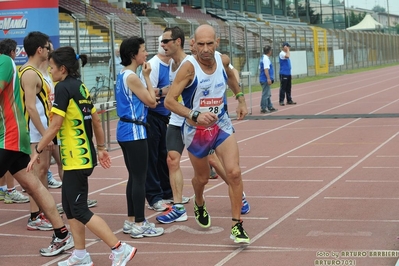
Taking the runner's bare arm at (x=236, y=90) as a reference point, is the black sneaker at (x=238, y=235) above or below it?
below

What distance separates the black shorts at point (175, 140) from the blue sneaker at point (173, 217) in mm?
675

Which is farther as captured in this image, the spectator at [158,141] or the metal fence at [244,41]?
the metal fence at [244,41]

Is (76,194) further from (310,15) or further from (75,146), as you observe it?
(310,15)

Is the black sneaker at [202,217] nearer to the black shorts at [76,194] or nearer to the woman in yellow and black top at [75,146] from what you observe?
the woman in yellow and black top at [75,146]

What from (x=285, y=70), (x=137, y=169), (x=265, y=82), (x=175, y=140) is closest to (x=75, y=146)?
(x=137, y=169)

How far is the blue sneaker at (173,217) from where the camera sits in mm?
8352

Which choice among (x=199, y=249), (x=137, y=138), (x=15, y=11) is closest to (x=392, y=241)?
(x=199, y=249)

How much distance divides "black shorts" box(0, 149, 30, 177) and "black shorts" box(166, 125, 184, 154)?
1750 millimetres

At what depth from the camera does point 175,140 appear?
8727 millimetres

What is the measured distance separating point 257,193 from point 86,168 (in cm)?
369

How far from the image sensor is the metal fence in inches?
902

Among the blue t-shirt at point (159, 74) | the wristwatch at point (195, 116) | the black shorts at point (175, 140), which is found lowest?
the black shorts at point (175, 140)

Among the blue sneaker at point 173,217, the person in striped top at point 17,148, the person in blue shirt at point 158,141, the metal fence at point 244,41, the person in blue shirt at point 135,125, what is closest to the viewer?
the person in striped top at point 17,148

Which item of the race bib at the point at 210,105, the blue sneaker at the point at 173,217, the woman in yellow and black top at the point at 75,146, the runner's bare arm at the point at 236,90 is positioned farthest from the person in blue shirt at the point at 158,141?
the woman in yellow and black top at the point at 75,146
